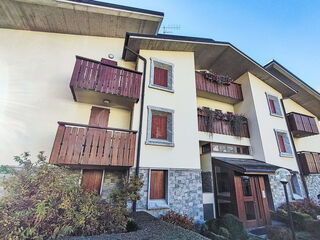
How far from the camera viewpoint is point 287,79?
13.3 metres

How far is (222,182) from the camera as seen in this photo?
853 centimetres

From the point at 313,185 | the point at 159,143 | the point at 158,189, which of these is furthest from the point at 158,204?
the point at 313,185

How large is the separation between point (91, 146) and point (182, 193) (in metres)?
4.65

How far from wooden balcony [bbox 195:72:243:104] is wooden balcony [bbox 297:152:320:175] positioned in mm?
6130

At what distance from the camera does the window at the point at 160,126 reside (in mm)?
7679

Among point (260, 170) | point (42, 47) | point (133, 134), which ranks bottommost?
point (260, 170)

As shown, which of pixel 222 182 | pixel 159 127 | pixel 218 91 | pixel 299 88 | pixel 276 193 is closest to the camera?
pixel 159 127

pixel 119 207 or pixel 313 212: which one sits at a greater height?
pixel 119 207

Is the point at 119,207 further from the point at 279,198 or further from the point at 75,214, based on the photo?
the point at 279,198

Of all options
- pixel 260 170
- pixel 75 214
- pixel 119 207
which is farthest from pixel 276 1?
pixel 75 214

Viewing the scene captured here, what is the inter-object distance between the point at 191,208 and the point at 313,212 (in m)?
7.26

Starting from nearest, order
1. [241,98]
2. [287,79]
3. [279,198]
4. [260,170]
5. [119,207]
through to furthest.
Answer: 1. [119,207]
2. [260,170]
3. [279,198]
4. [241,98]
5. [287,79]

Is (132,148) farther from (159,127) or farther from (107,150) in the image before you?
(159,127)

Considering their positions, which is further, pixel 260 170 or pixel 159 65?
pixel 159 65
